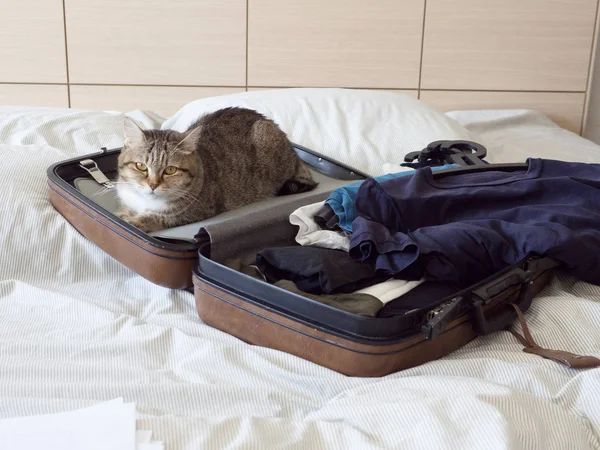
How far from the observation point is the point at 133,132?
57.7 inches

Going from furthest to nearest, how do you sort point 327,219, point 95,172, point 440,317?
1. point 95,172
2. point 327,219
3. point 440,317

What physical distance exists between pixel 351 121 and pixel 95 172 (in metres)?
0.74

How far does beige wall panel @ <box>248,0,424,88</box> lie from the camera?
7.97 feet

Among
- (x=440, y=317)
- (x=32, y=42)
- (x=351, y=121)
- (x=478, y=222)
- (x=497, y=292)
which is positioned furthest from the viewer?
(x=32, y=42)

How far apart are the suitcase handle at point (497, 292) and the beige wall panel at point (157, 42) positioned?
1.64 meters

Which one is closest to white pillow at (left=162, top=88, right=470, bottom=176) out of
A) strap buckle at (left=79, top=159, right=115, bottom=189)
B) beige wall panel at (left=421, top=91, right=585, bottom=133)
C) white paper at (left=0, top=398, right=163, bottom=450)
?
strap buckle at (left=79, top=159, right=115, bottom=189)

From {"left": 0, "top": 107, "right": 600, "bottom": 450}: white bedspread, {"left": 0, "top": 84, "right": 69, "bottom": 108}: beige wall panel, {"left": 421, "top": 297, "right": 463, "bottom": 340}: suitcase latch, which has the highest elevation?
{"left": 0, "top": 84, "right": 69, "bottom": 108}: beige wall panel

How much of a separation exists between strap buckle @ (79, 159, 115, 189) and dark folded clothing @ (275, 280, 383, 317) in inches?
25.1

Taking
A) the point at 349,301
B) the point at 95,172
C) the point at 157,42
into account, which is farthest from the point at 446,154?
the point at 157,42

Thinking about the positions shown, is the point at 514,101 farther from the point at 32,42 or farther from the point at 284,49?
the point at 32,42

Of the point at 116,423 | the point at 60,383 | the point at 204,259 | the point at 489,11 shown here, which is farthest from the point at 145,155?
the point at 489,11

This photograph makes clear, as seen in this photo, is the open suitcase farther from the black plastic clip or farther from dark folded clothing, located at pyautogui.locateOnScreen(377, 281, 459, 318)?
the black plastic clip

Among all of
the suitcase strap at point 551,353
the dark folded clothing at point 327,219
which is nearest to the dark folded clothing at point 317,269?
the dark folded clothing at point 327,219

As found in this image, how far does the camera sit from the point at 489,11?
2451mm
